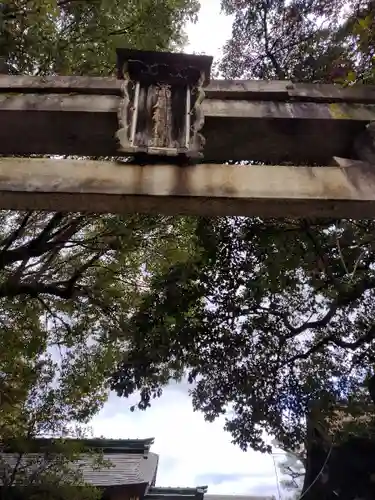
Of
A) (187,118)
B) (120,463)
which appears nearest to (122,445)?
(120,463)

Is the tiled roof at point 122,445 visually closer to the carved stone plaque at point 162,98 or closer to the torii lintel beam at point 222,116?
the torii lintel beam at point 222,116

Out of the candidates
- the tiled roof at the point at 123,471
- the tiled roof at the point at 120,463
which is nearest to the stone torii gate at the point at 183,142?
the tiled roof at the point at 120,463

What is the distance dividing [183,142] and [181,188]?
0.41m

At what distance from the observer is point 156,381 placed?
741 cm

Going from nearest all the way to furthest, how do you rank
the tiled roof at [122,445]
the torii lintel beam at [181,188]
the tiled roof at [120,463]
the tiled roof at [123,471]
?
1. the torii lintel beam at [181,188]
2. the tiled roof at [120,463]
3. the tiled roof at [123,471]
4. the tiled roof at [122,445]

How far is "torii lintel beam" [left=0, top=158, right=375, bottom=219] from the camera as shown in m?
2.74

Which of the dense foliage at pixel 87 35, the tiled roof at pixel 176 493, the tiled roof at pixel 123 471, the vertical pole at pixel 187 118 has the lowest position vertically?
the tiled roof at pixel 176 493

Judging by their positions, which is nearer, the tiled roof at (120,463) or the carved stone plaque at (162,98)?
the carved stone plaque at (162,98)

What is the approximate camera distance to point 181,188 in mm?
2752

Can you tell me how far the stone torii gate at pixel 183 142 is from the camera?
2773 mm

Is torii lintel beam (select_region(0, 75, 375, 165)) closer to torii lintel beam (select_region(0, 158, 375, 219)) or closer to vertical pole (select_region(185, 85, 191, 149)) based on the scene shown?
vertical pole (select_region(185, 85, 191, 149))

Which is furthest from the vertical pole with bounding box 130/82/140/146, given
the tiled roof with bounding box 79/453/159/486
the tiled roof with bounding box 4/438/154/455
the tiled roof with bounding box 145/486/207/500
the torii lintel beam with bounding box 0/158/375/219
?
the tiled roof with bounding box 145/486/207/500

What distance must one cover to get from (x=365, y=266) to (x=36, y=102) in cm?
598

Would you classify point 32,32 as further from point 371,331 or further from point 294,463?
point 294,463
